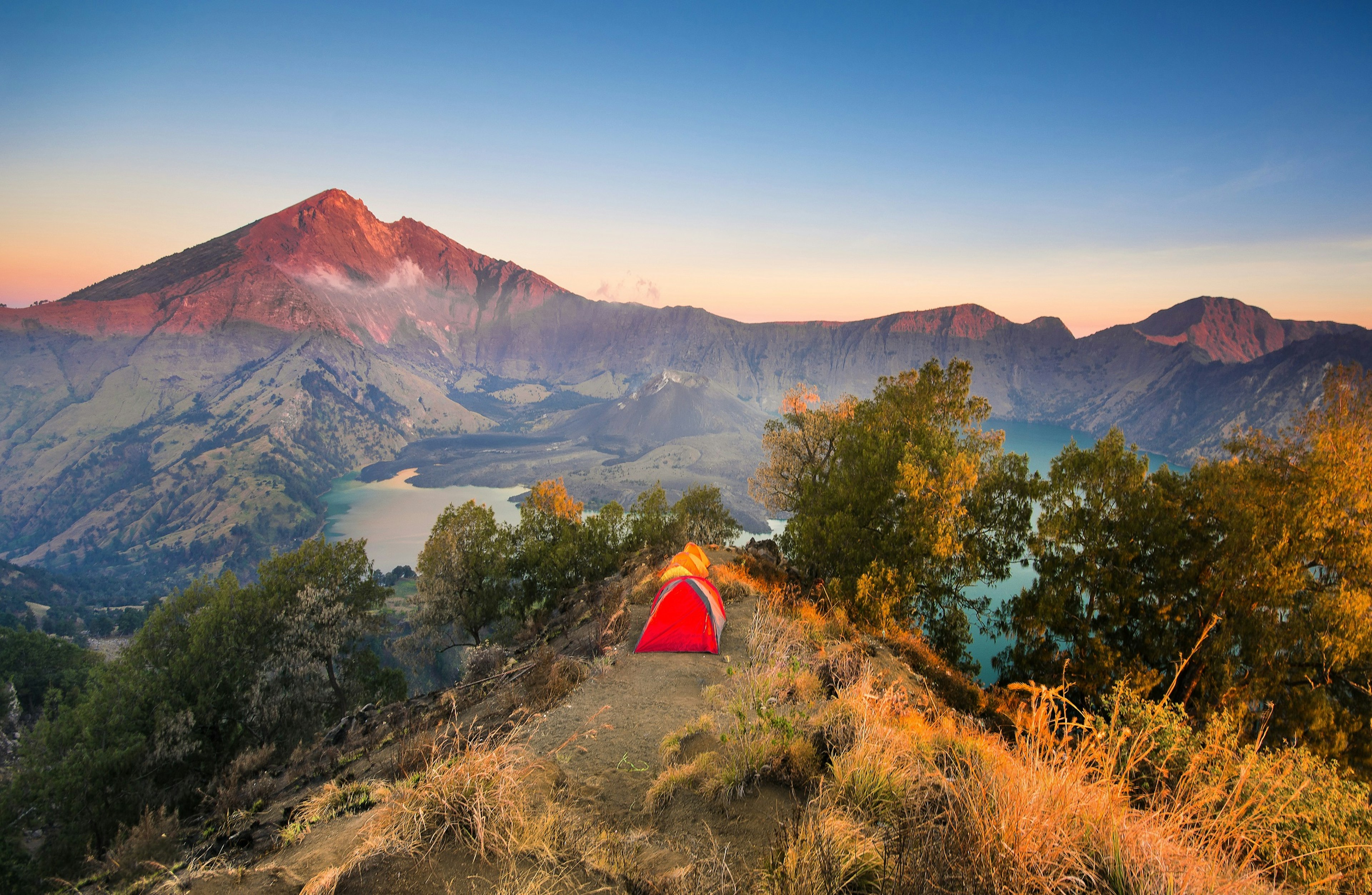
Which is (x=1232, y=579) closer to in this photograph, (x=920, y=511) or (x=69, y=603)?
(x=920, y=511)

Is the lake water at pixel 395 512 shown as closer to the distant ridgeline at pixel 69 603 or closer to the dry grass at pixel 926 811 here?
the distant ridgeline at pixel 69 603

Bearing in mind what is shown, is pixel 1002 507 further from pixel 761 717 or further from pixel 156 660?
pixel 156 660

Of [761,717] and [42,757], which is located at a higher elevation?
[761,717]

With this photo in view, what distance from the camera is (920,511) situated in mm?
15023

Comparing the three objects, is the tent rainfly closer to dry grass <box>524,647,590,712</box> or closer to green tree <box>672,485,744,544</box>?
dry grass <box>524,647,590,712</box>

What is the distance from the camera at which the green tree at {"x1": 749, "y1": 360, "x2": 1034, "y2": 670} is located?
14.9 metres

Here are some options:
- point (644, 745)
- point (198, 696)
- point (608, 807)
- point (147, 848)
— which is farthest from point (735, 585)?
point (198, 696)

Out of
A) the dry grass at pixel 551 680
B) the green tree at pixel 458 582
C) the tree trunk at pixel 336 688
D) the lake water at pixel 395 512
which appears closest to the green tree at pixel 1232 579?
the dry grass at pixel 551 680

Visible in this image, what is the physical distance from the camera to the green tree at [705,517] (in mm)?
34094

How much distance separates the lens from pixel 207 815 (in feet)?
36.5

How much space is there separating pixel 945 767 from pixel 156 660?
1124 inches

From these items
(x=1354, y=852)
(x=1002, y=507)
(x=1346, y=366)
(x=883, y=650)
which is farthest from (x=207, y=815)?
(x=1346, y=366)

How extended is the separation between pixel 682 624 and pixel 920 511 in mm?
7980

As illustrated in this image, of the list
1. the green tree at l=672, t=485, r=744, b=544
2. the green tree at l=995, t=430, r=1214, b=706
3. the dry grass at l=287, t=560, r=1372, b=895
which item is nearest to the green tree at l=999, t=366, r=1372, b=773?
the green tree at l=995, t=430, r=1214, b=706
